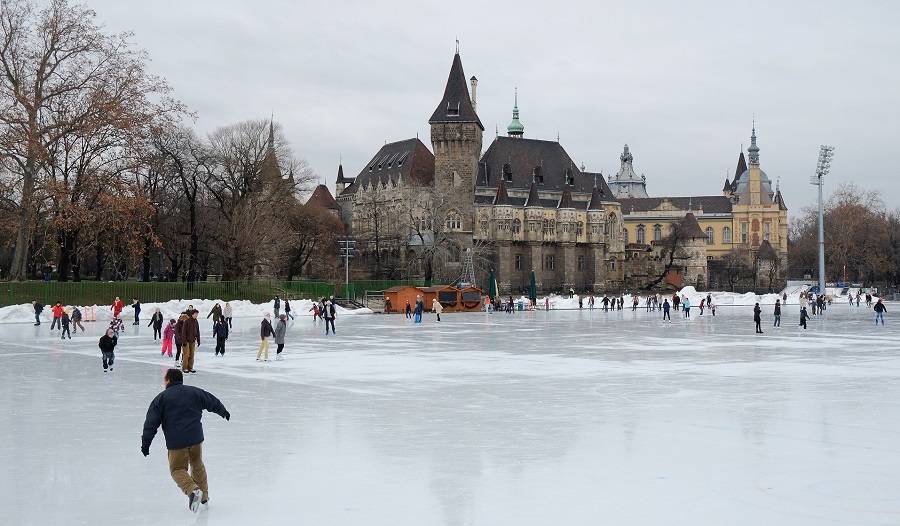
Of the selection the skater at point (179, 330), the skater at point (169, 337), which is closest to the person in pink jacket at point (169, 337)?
the skater at point (169, 337)

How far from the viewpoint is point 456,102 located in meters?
82.4

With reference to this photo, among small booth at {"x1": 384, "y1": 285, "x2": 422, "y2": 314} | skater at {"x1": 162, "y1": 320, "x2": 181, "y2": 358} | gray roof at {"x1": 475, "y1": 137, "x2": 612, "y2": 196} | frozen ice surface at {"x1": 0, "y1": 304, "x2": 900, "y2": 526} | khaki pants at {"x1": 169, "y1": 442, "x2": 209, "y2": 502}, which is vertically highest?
gray roof at {"x1": 475, "y1": 137, "x2": 612, "y2": 196}

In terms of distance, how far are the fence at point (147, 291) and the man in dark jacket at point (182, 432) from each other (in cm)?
3654

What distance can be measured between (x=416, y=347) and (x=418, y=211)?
172ft

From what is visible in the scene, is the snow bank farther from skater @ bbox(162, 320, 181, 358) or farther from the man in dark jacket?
the man in dark jacket

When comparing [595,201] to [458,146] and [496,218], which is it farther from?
[458,146]

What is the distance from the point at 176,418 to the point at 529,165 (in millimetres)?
84139

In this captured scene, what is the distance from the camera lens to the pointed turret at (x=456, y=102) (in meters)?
82.0

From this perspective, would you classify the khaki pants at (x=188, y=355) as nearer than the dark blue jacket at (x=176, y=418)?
No

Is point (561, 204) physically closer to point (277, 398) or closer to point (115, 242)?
point (115, 242)

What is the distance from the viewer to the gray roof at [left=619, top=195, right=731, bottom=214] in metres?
130

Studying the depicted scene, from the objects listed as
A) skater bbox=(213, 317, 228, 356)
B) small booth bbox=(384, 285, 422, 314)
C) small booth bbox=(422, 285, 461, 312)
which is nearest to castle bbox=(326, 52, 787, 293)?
small booth bbox=(422, 285, 461, 312)

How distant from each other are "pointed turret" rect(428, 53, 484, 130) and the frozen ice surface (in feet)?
210

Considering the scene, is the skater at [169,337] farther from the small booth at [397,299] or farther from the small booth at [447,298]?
the small booth at [447,298]
